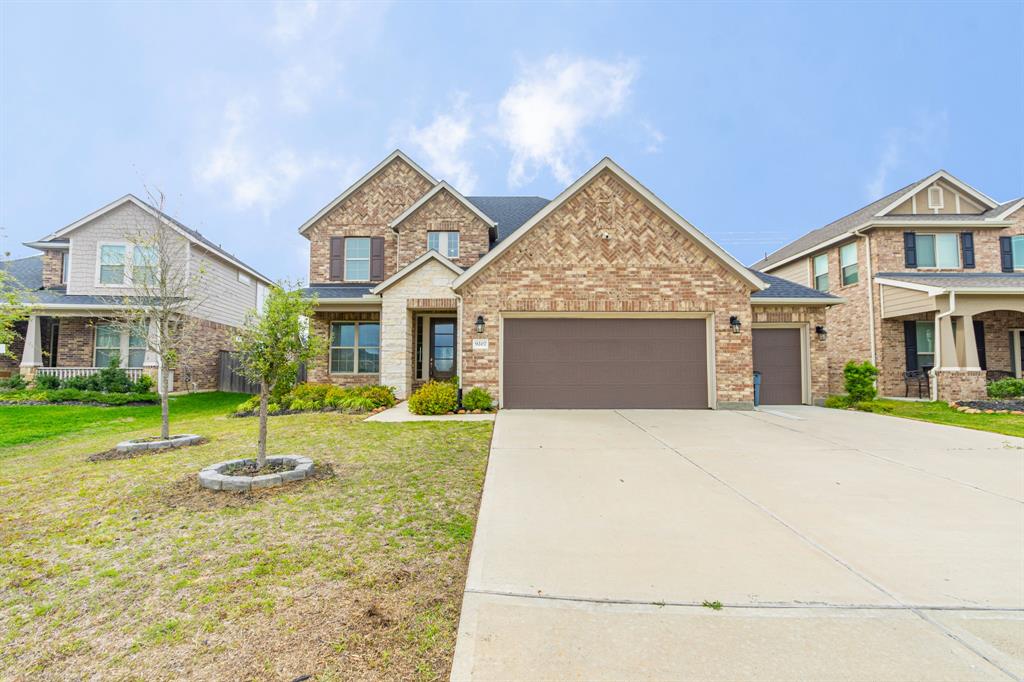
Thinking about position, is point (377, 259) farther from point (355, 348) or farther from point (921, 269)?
point (921, 269)

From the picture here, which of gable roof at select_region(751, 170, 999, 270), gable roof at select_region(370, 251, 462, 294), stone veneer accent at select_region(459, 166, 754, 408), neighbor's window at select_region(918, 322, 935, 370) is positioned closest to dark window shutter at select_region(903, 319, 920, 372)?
neighbor's window at select_region(918, 322, 935, 370)

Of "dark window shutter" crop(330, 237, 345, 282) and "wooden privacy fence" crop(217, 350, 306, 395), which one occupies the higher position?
"dark window shutter" crop(330, 237, 345, 282)

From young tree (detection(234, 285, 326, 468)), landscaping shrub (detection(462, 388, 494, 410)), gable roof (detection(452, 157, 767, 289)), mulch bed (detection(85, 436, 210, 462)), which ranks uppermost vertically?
gable roof (detection(452, 157, 767, 289))

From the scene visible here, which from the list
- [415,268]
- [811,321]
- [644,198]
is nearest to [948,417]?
[811,321]

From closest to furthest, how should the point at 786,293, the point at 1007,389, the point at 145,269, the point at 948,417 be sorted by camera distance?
the point at 145,269 → the point at 948,417 → the point at 1007,389 → the point at 786,293

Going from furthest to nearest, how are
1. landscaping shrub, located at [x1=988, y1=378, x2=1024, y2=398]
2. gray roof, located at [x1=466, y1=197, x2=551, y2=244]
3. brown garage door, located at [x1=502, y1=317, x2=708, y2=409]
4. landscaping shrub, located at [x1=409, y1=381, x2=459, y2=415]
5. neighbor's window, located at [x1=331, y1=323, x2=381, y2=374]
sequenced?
1. gray roof, located at [x1=466, y1=197, x2=551, y2=244]
2. neighbor's window, located at [x1=331, y1=323, x2=381, y2=374]
3. landscaping shrub, located at [x1=988, y1=378, x2=1024, y2=398]
4. brown garage door, located at [x1=502, y1=317, x2=708, y2=409]
5. landscaping shrub, located at [x1=409, y1=381, x2=459, y2=415]

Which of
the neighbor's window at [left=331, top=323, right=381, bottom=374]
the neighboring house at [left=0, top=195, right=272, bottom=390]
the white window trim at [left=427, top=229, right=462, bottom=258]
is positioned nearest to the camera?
the neighbor's window at [left=331, top=323, right=381, bottom=374]

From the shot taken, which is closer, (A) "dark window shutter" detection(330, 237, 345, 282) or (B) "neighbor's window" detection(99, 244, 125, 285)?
(A) "dark window shutter" detection(330, 237, 345, 282)

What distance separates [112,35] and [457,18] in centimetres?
1588

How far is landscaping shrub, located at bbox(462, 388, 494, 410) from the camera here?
10492mm

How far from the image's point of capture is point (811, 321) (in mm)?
12516

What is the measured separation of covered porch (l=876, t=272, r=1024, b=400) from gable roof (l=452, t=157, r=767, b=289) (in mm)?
6956

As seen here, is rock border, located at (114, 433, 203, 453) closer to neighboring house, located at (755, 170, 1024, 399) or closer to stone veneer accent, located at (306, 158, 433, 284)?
stone veneer accent, located at (306, 158, 433, 284)

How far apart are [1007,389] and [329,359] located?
20.7 metres
